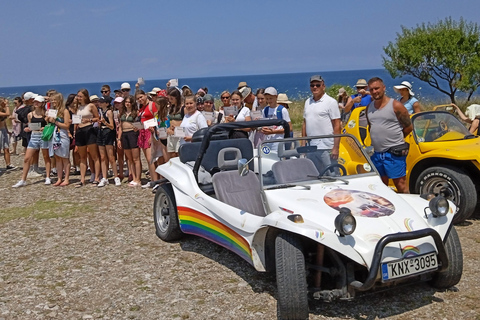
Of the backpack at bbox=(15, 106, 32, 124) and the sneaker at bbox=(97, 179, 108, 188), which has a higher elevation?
the backpack at bbox=(15, 106, 32, 124)

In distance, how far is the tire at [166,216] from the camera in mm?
6430

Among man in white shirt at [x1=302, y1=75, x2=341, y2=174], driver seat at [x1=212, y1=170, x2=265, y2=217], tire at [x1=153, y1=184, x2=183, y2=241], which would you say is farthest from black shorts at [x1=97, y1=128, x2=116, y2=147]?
driver seat at [x1=212, y1=170, x2=265, y2=217]

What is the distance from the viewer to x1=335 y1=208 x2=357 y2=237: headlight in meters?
4.00

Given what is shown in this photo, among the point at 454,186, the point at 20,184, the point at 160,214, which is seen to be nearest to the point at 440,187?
the point at 454,186

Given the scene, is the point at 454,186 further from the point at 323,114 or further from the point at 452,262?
the point at 452,262

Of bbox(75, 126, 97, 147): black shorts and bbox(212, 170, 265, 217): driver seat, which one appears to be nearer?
bbox(212, 170, 265, 217): driver seat

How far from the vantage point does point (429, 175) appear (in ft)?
22.8

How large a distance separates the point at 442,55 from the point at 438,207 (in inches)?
778

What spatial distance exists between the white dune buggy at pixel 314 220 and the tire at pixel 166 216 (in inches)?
6.8

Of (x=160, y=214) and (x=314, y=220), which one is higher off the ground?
(x=314, y=220)

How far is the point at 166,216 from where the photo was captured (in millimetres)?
6746

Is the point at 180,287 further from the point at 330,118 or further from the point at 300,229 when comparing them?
the point at 330,118

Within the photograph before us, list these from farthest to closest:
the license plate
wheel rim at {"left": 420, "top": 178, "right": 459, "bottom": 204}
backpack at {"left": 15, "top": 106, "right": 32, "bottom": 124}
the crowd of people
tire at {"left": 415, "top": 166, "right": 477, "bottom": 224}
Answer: backpack at {"left": 15, "top": 106, "right": 32, "bottom": 124}
the crowd of people
wheel rim at {"left": 420, "top": 178, "right": 459, "bottom": 204}
tire at {"left": 415, "top": 166, "right": 477, "bottom": 224}
the license plate

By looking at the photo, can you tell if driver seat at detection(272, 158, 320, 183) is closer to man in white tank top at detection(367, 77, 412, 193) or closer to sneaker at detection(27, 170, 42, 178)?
man in white tank top at detection(367, 77, 412, 193)
